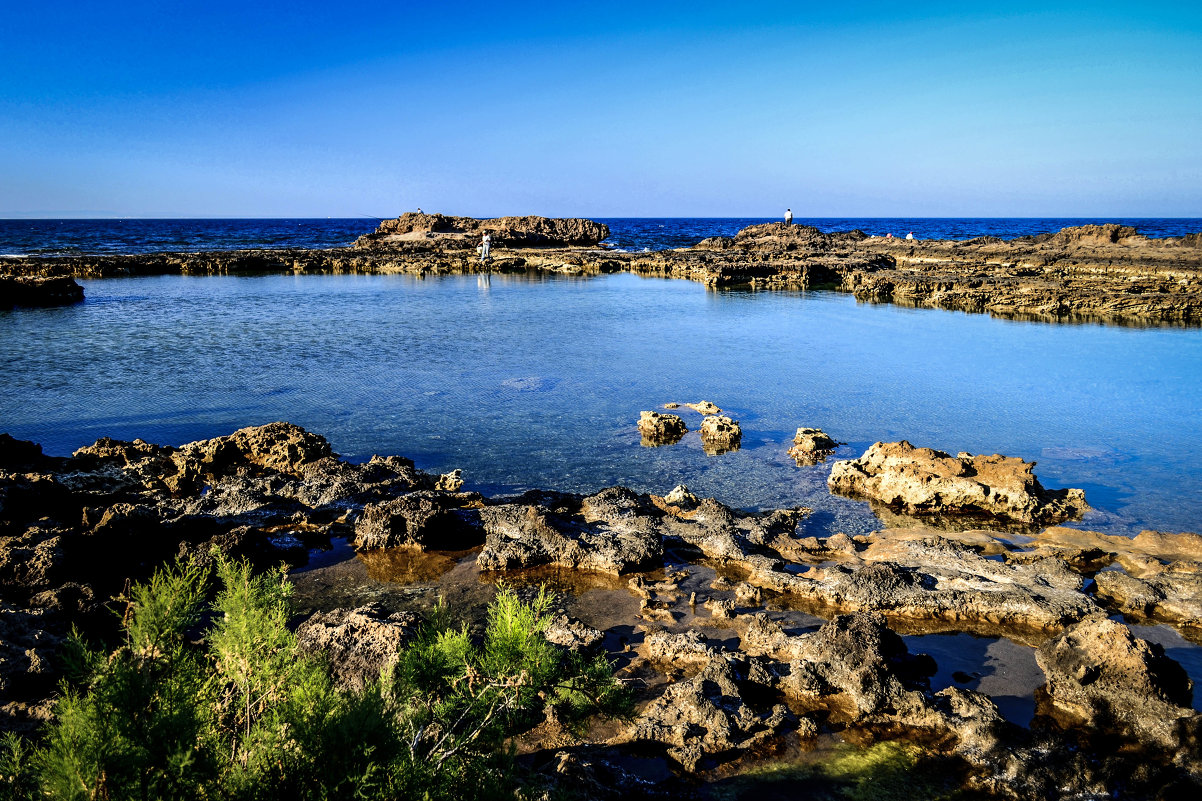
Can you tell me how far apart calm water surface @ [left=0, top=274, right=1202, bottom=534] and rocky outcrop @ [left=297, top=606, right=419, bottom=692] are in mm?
3435

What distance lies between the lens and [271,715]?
237cm

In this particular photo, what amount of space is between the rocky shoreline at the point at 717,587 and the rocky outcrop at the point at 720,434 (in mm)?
1993

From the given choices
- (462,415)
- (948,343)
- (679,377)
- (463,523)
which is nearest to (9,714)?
(463,523)

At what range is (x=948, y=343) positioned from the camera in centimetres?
1769

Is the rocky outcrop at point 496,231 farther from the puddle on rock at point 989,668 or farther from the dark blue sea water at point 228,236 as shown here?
the puddle on rock at point 989,668

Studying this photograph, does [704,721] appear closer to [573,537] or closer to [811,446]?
[573,537]

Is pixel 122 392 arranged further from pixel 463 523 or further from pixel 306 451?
pixel 463 523

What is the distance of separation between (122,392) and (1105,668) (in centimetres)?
1434

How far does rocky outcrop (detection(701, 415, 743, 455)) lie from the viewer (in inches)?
400

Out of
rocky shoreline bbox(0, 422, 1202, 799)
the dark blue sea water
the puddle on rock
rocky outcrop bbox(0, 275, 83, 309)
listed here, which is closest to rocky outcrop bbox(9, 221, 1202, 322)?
rocky outcrop bbox(0, 275, 83, 309)

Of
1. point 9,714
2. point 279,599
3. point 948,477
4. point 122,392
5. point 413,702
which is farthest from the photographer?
point 122,392

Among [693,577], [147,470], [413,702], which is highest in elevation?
[413,702]

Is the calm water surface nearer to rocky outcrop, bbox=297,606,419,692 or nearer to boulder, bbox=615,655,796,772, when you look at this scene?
rocky outcrop, bbox=297,606,419,692

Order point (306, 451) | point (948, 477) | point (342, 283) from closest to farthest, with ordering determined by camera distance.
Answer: point (948, 477)
point (306, 451)
point (342, 283)
